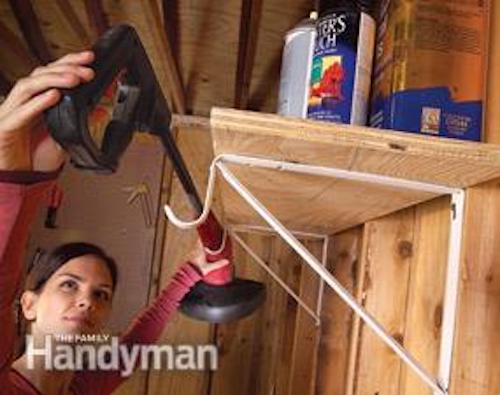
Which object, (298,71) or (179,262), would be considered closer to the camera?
(298,71)

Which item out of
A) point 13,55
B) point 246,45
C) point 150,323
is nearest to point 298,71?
point 150,323

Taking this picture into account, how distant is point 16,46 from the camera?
194cm

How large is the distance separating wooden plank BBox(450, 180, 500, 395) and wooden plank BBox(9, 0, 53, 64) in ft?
5.00

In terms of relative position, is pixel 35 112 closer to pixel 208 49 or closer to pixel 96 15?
pixel 96 15

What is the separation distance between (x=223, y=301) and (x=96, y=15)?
3.49ft

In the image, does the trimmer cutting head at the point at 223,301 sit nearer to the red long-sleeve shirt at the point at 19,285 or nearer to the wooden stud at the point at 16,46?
the red long-sleeve shirt at the point at 19,285

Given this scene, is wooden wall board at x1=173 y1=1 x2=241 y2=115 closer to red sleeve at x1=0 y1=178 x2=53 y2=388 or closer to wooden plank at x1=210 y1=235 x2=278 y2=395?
wooden plank at x1=210 y1=235 x2=278 y2=395

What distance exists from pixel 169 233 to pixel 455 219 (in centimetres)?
194

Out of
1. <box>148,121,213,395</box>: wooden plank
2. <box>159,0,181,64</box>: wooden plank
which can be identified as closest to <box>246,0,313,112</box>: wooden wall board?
<box>159,0,181,64</box>: wooden plank

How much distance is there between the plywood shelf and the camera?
1.68ft

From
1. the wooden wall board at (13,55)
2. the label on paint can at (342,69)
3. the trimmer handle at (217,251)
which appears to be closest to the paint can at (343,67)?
the label on paint can at (342,69)

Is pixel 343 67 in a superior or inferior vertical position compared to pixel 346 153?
superior

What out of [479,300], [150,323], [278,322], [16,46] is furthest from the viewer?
[278,322]

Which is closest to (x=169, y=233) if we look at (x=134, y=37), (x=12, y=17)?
(x=12, y=17)
